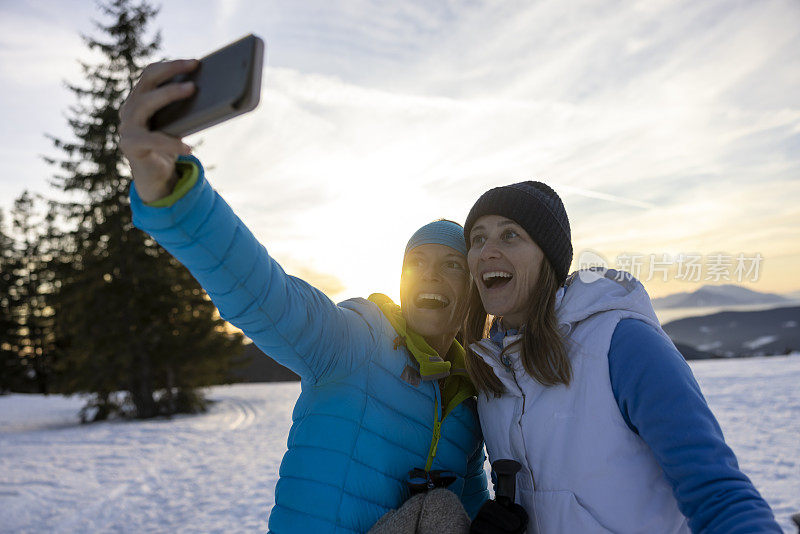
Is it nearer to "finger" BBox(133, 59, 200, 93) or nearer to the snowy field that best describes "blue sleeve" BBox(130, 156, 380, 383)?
"finger" BBox(133, 59, 200, 93)

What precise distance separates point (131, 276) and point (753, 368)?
1967 cm

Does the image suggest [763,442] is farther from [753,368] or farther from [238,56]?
[753,368]

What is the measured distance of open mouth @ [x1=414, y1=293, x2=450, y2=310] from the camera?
238cm

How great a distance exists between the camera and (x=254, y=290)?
63.5 inches

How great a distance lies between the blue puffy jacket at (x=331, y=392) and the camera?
155cm

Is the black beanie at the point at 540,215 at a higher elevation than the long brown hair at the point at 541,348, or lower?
higher

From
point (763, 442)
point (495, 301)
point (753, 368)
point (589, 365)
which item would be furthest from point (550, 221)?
point (753, 368)

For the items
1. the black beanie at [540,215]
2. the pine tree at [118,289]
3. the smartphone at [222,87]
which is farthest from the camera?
the pine tree at [118,289]

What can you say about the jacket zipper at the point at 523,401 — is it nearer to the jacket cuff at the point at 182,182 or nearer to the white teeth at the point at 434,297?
the white teeth at the point at 434,297

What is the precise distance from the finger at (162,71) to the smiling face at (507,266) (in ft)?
4.06

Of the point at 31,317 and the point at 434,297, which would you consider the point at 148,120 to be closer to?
the point at 434,297

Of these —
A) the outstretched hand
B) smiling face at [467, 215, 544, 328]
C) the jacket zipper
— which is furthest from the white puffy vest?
the outstretched hand

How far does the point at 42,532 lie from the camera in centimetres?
575

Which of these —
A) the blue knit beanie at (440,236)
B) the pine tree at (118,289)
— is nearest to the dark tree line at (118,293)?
the pine tree at (118,289)
